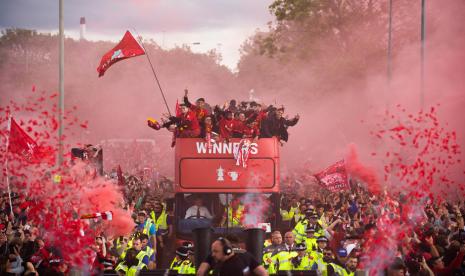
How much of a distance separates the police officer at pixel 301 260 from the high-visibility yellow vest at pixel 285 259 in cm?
5

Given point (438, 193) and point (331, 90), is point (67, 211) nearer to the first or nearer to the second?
point (438, 193)

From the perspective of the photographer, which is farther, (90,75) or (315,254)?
(90,75)

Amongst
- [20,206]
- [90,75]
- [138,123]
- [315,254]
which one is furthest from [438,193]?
[90,75]

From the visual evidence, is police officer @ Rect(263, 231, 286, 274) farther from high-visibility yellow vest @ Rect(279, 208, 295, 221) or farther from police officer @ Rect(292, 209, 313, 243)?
high-visibility yellow vest @ Rect(279, 208, 295, 221)

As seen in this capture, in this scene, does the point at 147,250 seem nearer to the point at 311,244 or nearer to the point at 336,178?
the point at 311,244

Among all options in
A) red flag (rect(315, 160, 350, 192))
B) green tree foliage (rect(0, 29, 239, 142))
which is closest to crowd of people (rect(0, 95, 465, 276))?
red flag (rect(315, 160, 350, 192))

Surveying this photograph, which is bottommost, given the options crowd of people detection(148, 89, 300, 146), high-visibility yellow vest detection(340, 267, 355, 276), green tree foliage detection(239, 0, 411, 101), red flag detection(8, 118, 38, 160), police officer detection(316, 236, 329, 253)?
high-visibility yellow vest detection(340, 267, 355, 276)

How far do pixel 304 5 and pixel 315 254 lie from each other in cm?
3052

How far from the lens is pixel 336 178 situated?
2259cm

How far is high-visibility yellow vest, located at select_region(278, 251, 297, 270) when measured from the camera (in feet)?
45.4

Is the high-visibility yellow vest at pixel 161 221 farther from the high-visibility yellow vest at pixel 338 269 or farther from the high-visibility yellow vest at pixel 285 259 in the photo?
the high-visibility yellow vest at pixel 338 269

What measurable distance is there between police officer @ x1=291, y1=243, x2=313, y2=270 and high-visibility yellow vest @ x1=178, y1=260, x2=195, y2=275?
1484mm

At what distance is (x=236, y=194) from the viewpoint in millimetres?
16594

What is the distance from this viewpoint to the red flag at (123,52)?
21.9 metres
